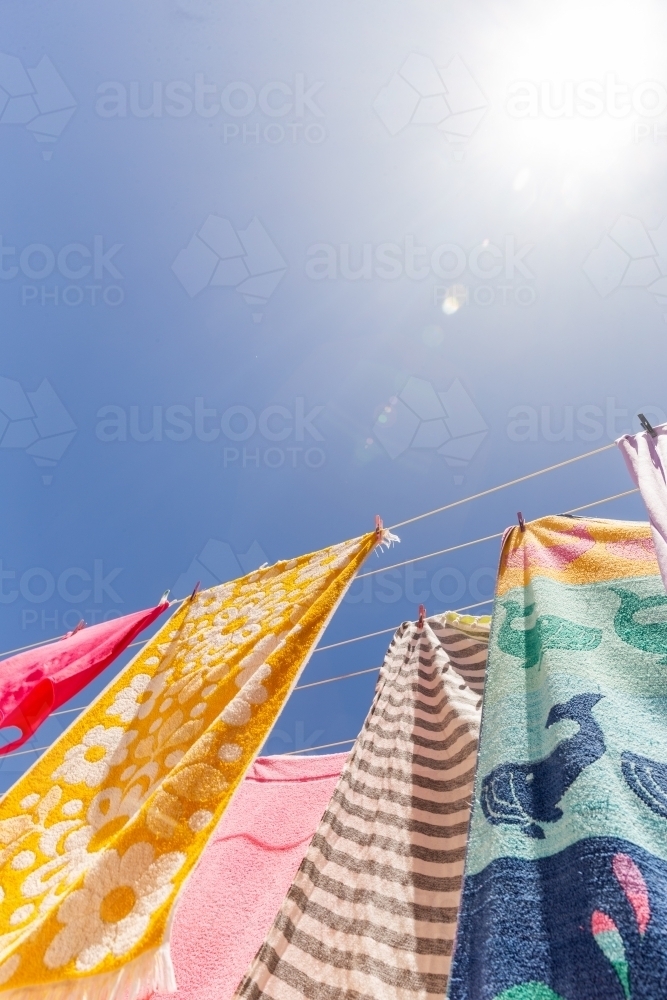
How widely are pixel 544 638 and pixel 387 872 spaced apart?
496mm

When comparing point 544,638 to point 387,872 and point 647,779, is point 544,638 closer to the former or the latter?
point 647,779

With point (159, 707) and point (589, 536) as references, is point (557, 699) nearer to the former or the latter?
point (589, 536)

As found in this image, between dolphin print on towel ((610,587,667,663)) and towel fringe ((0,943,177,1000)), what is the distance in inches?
34.7

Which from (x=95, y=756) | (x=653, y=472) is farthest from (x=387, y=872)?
(x=653, y=472)

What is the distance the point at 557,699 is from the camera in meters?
0.88

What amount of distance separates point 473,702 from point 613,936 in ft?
2.74

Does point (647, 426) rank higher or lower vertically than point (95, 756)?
higher

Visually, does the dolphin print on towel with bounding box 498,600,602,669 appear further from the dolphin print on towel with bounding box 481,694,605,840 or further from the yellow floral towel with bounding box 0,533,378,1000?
the yellow floral towel with bounding box 0,533,378,1000

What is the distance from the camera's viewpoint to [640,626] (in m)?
1.04

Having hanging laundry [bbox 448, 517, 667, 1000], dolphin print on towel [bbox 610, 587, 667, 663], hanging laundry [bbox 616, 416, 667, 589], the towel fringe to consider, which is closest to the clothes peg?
hanging laundry [bbox 616, 416, 667, 589]

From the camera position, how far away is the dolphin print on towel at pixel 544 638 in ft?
3.36

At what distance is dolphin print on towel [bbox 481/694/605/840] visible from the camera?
752 mm

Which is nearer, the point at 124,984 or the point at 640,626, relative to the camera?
the point at 124,984

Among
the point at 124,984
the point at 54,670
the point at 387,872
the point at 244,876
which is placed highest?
the point at 54,670
